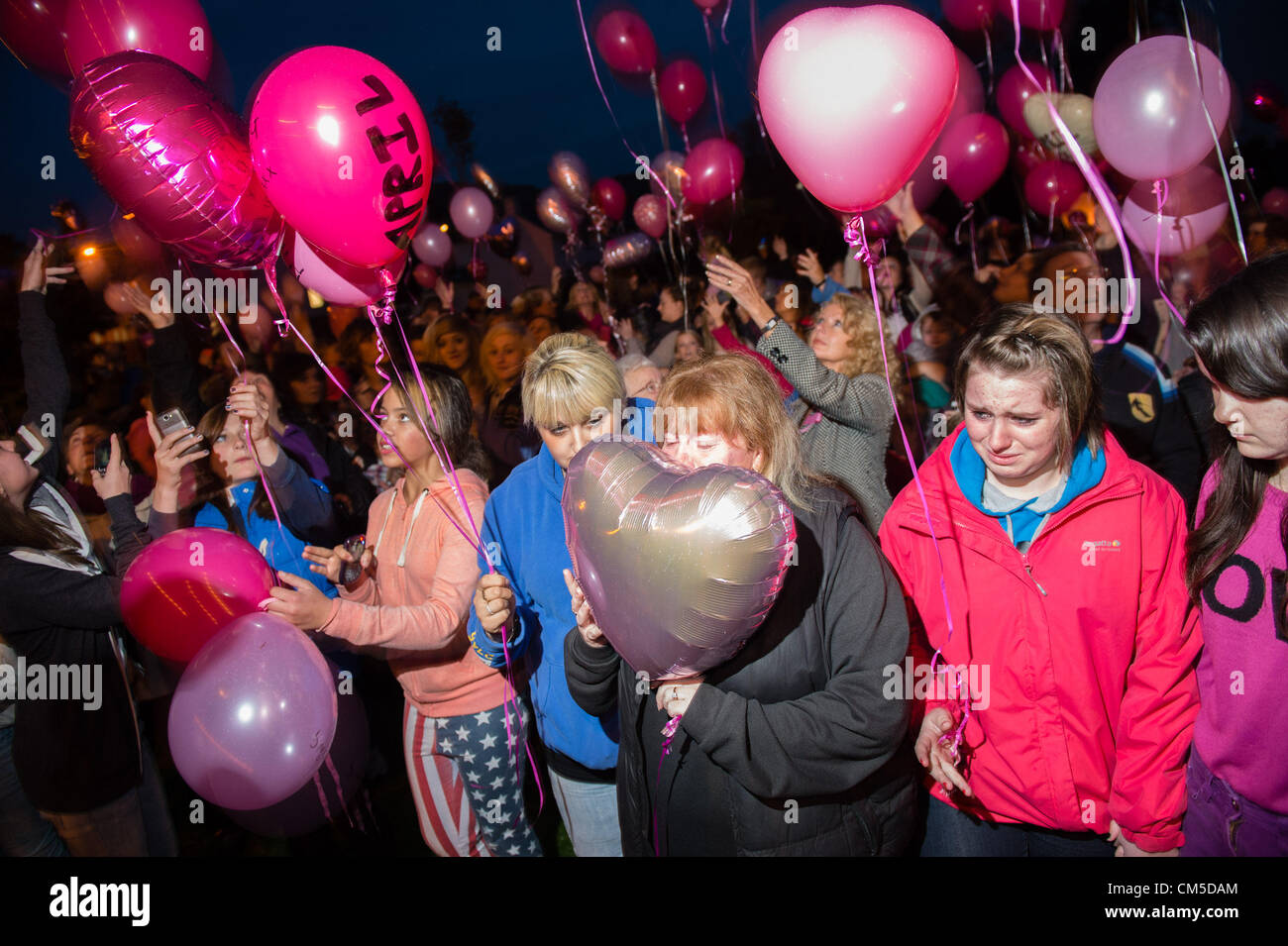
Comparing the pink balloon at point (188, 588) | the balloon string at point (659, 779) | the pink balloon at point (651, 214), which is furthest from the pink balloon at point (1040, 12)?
the pink balloon at point (188, 588)

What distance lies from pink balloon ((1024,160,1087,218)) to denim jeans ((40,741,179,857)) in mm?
6427

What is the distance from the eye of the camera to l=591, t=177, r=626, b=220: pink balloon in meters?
7.02

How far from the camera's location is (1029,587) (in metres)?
1.67

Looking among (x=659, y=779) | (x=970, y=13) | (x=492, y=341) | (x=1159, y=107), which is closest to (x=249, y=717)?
(x=659, y=779)

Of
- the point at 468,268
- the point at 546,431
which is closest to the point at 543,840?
the point at 546,431

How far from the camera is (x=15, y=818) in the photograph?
221cm

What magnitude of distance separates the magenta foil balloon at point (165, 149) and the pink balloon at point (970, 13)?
17.8 ft

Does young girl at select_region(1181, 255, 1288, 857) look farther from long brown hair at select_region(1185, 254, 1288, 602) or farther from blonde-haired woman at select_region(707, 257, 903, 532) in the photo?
blonde-haired woman at select_region(707, 257, 903, 532)

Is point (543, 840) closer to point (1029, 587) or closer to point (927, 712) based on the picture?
point (927, 712)

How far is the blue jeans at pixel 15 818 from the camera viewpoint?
2.20 meters

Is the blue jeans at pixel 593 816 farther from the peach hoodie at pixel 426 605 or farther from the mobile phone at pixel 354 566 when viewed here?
the mobile phone at pixel 354 566

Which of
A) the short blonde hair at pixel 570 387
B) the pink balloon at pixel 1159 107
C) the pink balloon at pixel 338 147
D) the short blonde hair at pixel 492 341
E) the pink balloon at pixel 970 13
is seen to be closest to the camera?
the pink balloon at pixel 338 147

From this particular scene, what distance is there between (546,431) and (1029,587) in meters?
1.33

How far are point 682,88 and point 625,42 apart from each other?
74 cm
